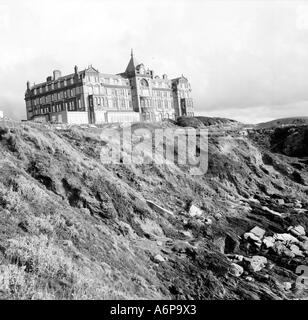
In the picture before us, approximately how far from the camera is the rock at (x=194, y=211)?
27.6 meters

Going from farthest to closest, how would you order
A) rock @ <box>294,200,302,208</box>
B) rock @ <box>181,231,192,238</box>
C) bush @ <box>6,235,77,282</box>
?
rock @ <box>294,200,302,208</box>, rock @ <box>181,231,192,238</box>, bush @ <box>6,235,77,282</box>

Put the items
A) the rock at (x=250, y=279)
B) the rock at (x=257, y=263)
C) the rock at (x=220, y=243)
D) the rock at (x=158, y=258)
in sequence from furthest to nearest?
the rock at (x=220, y=243) < the rock at (x=257, y=263) < the rock at (x=250, y=279) < the rock at (x=158, y=258)

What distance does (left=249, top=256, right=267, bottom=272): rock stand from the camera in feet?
69.4

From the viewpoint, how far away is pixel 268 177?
144 ft

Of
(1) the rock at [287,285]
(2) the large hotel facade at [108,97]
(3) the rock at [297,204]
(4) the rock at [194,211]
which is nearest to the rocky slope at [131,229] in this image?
(3) the rock at [297,204]

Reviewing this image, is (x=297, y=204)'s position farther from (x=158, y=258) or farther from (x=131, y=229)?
(x=158, y=258)

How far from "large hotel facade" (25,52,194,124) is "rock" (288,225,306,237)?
4845cm

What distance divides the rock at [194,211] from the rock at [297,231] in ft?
22.1

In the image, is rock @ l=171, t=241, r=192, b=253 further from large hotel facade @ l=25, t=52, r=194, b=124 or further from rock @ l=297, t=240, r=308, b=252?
large hotel facade @ l=25, t=52, r=194, b=124

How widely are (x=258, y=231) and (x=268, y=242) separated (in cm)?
187

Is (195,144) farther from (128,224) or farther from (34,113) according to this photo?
(34,113)

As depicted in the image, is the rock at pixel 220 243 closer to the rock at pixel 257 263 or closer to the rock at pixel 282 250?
→ the rock at pixel 257 263

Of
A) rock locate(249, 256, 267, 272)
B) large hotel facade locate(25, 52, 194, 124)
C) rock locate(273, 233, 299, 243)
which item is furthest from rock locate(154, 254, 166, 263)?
large hotel facade locate(25, 52, 194, 124)
